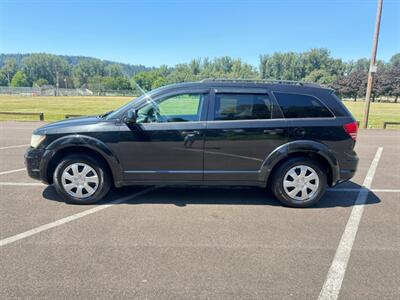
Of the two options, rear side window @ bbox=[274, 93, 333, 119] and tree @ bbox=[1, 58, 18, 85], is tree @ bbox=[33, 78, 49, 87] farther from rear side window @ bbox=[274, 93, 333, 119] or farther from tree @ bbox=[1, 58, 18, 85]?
rear side window @ bbox=[274, 93, 333, 119]

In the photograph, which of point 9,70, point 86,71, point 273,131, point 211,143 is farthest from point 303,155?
point 9,70

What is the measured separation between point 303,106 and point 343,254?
213 centimetres

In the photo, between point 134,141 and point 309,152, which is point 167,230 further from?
point 309,152

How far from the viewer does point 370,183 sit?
5.80 meters

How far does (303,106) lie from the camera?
437cm

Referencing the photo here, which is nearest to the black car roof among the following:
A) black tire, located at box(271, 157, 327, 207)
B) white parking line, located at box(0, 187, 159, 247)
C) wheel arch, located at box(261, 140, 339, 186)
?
wheel arch, located at box(261, 140, 339, 186)

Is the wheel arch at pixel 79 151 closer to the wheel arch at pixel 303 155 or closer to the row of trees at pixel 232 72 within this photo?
the wheel arch at pixel 303 155

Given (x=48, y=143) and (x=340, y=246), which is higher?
(x=48, y=143)

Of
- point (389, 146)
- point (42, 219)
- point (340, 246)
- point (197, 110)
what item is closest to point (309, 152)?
point (340, 246)

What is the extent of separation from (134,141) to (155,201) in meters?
1.01

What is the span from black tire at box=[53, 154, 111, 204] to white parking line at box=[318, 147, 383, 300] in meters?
3.15

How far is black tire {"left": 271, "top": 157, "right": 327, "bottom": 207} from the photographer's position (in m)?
4.38

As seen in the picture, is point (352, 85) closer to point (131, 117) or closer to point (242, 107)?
point (242, 107)

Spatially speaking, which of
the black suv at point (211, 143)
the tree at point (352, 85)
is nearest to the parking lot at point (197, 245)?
the black suv at point (211, 143)
